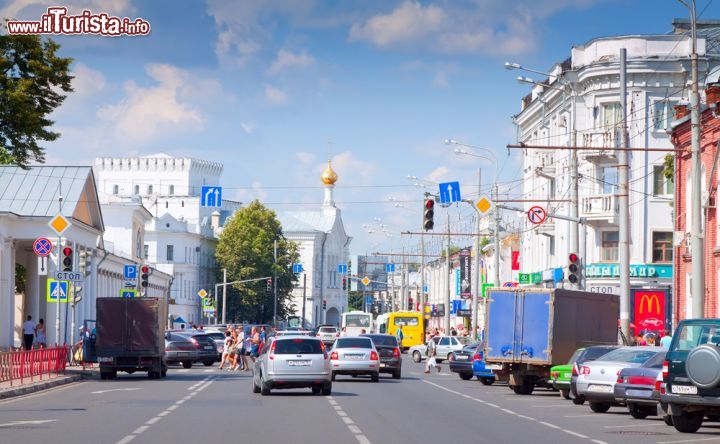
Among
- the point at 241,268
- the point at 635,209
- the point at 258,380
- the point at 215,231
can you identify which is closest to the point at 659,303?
the point at 635,209

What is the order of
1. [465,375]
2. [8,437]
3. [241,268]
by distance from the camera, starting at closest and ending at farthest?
[8,437] → [465,375] → [241,268]

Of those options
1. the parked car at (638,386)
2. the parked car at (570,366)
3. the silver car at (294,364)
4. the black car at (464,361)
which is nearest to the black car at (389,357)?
the black car at (464,361)

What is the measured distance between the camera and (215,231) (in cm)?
15725

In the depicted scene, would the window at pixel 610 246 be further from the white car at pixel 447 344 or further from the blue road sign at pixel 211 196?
the blue road sign at pixel 211 196

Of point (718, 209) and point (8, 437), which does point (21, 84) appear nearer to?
point (8, 437)

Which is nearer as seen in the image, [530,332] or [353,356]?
[530,332]

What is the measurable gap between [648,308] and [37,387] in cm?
3394

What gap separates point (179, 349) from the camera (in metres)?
55.2

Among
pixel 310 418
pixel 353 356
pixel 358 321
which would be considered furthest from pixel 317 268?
pixel 310 418

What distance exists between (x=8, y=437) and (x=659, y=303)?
149 ft

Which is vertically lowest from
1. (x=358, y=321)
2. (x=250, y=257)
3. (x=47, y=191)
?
(x=358, y=321)

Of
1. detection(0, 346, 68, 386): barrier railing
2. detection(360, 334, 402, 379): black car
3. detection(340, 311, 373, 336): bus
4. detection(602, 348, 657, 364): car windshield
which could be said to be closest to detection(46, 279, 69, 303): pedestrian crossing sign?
detection(0, 346, 68, 386): barrier railing

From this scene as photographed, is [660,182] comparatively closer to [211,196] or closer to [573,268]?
[211,196]

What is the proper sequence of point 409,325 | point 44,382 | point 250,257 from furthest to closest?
point 250,257 → point 409,325 → point 44,382
